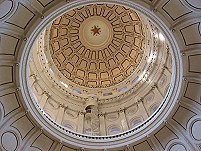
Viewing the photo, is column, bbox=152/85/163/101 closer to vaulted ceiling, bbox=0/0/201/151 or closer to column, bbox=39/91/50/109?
vaulted ceiling, bbox=0/0/201/151

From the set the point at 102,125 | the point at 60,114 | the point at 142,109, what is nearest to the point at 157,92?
the point at 142,109

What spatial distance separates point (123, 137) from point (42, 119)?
621 cm

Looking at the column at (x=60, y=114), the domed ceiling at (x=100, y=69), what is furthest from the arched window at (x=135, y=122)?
the column at (x=60, y=114)

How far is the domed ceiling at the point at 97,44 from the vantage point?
105ft

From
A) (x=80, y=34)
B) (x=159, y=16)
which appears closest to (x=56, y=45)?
(x=80, y=34)

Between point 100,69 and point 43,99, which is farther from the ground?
point 100,69

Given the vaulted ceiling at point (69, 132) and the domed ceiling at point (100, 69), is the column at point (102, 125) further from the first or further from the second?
the vaulted ceiling at point (69, 132)

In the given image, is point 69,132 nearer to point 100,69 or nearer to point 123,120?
point 123,120

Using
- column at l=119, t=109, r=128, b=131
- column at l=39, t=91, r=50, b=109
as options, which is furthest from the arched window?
column at l=39, t=91, r=50, b=109

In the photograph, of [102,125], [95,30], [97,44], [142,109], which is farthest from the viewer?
[97,44]

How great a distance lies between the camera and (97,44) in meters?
34.5

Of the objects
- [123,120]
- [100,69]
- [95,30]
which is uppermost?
[95,30]

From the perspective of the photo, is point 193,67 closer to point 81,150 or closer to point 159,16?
point 159,16

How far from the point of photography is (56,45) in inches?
1266
